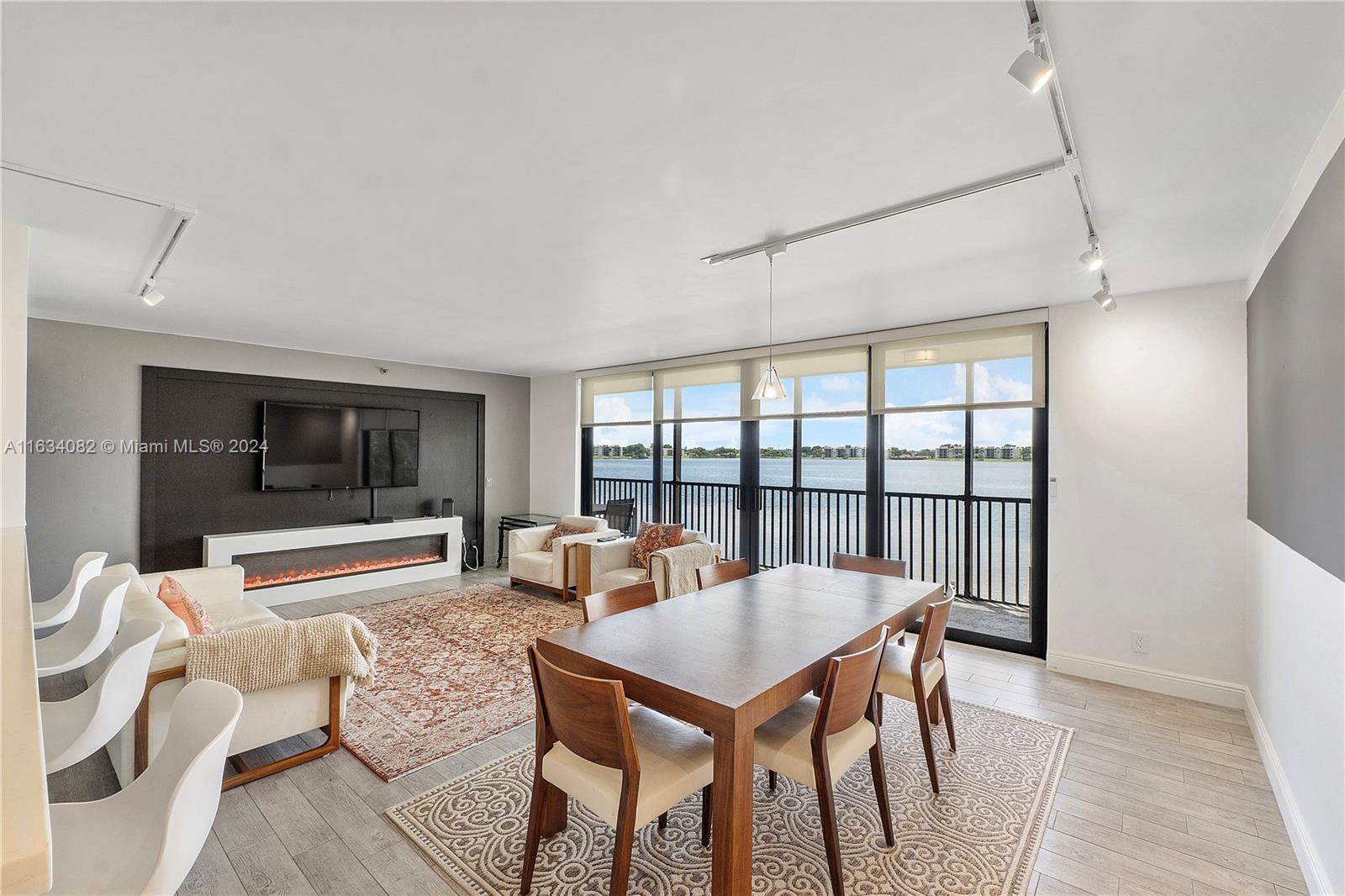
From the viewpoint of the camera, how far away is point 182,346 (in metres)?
5.30

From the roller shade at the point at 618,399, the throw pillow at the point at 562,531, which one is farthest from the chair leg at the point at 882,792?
the roller shade at the point at 618,399

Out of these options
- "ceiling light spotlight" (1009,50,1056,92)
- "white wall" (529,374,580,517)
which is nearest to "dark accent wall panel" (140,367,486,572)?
"white wall" (529,374,580,517)

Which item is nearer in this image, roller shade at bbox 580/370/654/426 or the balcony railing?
the balcony railing

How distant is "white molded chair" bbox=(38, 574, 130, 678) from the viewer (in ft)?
7.59

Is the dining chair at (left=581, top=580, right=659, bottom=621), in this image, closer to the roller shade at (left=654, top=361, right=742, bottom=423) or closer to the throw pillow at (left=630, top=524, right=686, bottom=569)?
the throw pillow at (left=630, top=524, right=686, bottom=569)

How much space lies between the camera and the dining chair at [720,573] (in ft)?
11.3

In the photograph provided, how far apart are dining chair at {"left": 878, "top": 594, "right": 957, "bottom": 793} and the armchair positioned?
341cm

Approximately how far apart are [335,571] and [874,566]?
213 inches

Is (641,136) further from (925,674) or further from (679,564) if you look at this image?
(679,564)

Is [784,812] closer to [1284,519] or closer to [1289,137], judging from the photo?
[1284,519]

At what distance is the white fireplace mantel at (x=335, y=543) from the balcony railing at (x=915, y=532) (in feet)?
10.6

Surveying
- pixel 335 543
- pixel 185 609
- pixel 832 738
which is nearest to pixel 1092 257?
pixel 832 738

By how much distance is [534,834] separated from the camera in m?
1.98

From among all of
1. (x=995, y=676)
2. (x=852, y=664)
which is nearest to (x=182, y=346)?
(x=852, y=664)
